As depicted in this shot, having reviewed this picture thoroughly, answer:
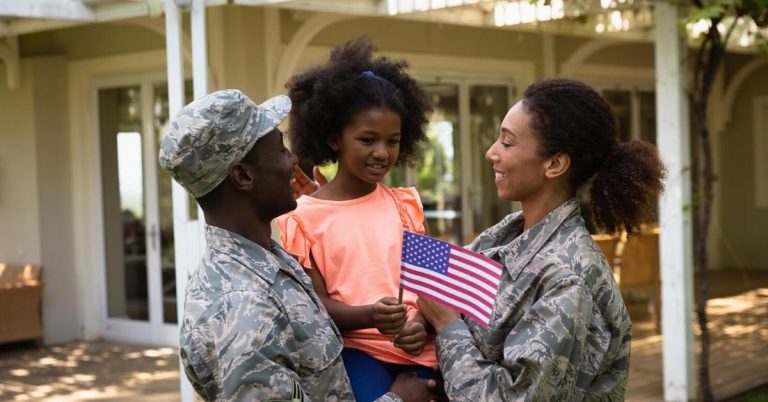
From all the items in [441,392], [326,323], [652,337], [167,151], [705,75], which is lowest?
[652,337]

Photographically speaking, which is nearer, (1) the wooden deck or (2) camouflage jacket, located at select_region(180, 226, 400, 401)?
(2) camouflage jacket, located at select_region(180, 226, 400, 401)

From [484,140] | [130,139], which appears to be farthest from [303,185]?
[484,140]

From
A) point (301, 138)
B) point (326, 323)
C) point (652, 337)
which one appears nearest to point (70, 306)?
point (652, 337)

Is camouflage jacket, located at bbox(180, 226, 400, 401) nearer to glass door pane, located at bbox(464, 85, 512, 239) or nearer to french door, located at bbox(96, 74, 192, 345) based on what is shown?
french door, located at bbox(96, 74, 192, 345)

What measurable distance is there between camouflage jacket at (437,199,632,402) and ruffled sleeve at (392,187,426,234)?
44 cm

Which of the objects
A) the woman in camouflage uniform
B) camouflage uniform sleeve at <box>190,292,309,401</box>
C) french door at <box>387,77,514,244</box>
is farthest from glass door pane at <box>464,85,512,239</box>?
camouflage uniform sleeve at <box>190,292,309,401</box>

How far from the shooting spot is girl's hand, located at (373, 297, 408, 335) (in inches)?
93.1

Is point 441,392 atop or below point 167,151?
below

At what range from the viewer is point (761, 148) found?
1339cm

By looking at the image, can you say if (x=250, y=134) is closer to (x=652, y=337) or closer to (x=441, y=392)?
(x=441, y=392)

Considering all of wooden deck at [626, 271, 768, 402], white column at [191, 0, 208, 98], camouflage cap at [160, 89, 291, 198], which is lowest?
wooden deck at [626, 271, 768, 402]

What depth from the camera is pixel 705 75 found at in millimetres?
6066

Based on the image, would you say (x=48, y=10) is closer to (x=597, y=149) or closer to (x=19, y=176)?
(x=19, y=176)

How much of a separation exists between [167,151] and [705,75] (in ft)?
15.3
